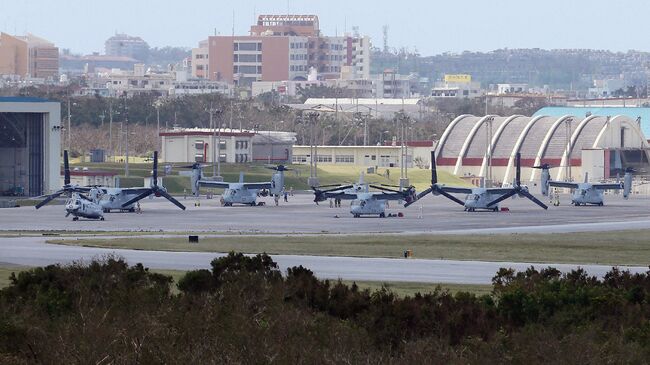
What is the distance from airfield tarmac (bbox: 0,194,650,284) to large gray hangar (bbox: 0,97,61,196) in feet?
29.4

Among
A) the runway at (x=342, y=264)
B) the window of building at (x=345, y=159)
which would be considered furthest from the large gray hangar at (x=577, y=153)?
the runway at (x=342, y=264)

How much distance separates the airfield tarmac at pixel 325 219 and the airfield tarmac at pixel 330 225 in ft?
0.20

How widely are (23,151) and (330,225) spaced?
40.1 metres

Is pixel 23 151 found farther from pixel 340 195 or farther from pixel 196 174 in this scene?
pixel 340 195

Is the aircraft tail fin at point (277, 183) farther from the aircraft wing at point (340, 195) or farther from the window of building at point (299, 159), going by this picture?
the window of building at point (299, 159)

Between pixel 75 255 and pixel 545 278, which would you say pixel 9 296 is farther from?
pixel 75 255

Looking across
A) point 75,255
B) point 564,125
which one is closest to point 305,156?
point 564,125

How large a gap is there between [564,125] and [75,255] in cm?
14531

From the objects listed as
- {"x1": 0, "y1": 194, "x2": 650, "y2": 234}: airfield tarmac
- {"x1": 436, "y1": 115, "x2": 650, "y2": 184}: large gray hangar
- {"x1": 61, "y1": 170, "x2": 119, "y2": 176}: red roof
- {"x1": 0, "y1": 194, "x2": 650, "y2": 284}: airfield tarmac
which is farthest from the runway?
{"x1": 436, "y1": 115, "x2": 650, "y2": 184}: large gray hangar

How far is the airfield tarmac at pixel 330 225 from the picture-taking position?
56938 millimetres

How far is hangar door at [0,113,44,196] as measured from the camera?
125m

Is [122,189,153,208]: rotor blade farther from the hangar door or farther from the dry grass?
the dry grass

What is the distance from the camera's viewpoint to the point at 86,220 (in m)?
97.9

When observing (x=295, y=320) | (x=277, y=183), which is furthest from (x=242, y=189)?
(x=295, y=320)
